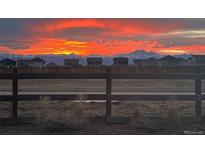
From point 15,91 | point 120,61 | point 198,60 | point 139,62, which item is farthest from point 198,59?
point 15,91

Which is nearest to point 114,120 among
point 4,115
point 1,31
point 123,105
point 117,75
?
point 117,75

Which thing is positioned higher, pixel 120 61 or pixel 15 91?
pixel 120 61

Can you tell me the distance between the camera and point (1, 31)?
991 cm

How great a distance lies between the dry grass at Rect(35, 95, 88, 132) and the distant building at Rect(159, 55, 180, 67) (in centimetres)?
230

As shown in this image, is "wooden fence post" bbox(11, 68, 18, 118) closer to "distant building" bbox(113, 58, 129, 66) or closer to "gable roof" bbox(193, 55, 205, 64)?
"distant building" bbox(113, 58, 129, 66)

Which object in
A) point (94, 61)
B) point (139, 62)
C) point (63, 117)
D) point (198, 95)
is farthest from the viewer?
point (94, 61)

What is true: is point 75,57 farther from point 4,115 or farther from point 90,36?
point 4,115

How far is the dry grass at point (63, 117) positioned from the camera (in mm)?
9438

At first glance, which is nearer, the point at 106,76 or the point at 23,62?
the point at 106,76

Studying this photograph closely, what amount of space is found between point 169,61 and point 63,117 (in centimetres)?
321

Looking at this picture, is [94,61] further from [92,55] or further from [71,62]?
[71,62]

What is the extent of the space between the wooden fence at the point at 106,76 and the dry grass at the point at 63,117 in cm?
24

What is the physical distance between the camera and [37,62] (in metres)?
10.1

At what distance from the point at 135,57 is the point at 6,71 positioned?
3448 millimetres
